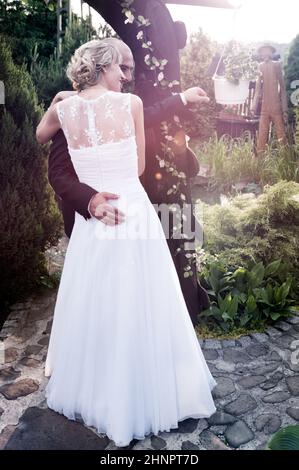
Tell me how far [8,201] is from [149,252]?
2079 mm

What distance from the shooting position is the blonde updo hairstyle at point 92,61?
8.70 feet

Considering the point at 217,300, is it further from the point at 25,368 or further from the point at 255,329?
the point at 25,368

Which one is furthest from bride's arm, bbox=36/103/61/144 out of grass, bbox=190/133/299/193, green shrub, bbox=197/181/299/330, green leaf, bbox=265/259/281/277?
grass, bbox=190/133/299/193

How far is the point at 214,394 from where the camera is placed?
3551 mm

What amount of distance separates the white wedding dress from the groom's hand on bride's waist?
0.14 feet

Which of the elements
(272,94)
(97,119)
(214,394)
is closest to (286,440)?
(214,394)

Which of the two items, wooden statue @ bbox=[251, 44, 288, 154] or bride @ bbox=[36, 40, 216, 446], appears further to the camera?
wooden statue @ bbox=[251, 44, 288, 154]

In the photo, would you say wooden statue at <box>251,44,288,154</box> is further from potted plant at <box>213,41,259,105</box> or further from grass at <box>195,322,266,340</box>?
grass at <box>195,322,266,340</box>

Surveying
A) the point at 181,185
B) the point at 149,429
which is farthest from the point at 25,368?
the point at 181,185

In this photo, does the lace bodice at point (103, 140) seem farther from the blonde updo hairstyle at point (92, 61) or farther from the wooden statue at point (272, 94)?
the wooden statue at point (272, 94)

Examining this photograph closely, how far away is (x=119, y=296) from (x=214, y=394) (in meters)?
1.18

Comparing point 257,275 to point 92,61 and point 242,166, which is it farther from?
point 242,166

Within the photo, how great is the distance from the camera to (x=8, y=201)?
4.59m

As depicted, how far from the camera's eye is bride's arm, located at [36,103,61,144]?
9.61ft
